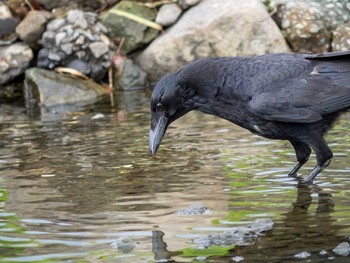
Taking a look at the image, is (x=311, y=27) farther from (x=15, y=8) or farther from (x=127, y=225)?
(x=127, y=225)

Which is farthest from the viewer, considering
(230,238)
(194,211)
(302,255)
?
(194,211)

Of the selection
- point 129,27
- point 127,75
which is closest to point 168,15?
point 129,27

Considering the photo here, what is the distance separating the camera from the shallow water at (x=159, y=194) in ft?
15.5

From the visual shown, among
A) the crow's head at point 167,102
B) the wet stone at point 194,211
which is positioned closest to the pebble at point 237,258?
the wet stone at point 194,211

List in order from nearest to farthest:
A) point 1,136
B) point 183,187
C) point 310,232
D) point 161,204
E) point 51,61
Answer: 1. point 310,232
2. point 161,204
3. point 183,187
4. point 1,136
5. point 51,61

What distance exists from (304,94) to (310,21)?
19.4 ft

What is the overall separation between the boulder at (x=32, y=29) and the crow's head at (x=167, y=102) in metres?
5.98

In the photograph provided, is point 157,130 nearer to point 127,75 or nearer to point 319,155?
point 319,155

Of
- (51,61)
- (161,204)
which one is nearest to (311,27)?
(51,61)

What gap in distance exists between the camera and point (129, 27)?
488 inches

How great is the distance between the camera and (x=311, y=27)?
12109mm

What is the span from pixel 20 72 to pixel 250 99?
635cm

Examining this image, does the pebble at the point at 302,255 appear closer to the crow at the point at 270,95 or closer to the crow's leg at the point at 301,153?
the crow at the point at 270,95

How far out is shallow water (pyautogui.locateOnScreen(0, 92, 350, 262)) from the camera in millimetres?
4734
